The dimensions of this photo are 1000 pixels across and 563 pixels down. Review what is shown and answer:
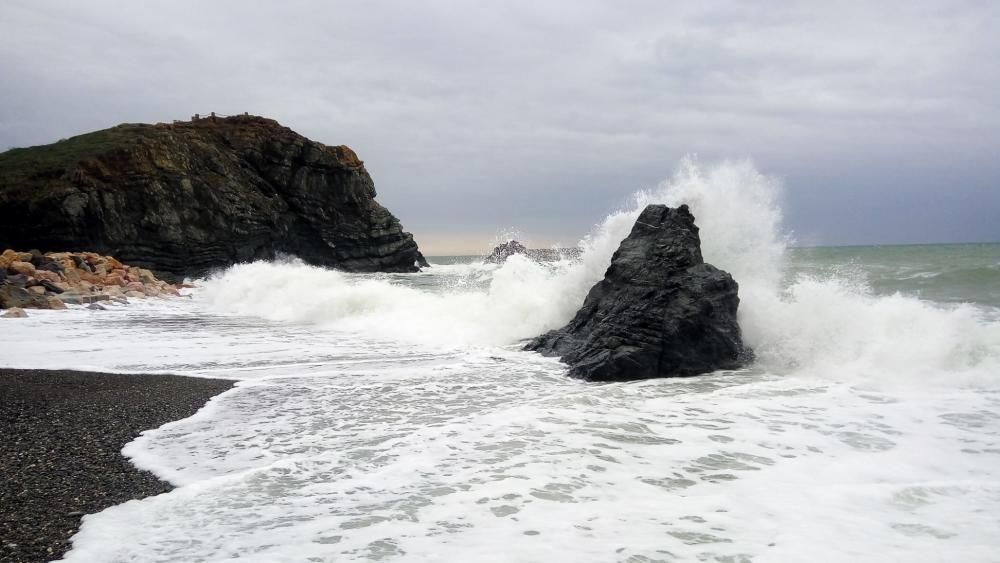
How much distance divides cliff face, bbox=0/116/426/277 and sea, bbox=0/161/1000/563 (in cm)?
2360

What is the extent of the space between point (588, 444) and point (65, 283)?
1984 centimetres

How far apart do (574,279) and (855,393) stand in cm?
589

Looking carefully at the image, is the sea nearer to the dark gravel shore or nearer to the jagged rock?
the dark gravel shore

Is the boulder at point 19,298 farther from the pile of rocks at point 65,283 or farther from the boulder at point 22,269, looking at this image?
the boulder at point 22,269

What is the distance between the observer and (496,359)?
9.98 m

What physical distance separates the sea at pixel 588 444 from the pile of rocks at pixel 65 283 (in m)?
4.33

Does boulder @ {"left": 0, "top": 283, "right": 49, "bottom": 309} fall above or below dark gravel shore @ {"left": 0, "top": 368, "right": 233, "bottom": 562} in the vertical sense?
above

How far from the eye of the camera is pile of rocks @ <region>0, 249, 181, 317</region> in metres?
15.8

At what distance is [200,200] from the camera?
1427 inches

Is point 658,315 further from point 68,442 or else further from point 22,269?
point 22,269

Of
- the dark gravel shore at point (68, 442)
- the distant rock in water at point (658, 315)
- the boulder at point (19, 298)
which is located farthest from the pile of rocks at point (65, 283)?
the distant rock in water at point (658, 315)

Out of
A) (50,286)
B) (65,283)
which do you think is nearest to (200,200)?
(65,283)

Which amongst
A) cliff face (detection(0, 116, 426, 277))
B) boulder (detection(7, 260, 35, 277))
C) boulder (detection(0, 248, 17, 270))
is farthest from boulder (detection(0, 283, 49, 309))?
cliff face (detection(0, 116, 426, 277))

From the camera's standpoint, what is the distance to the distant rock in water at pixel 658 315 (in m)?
8.59
